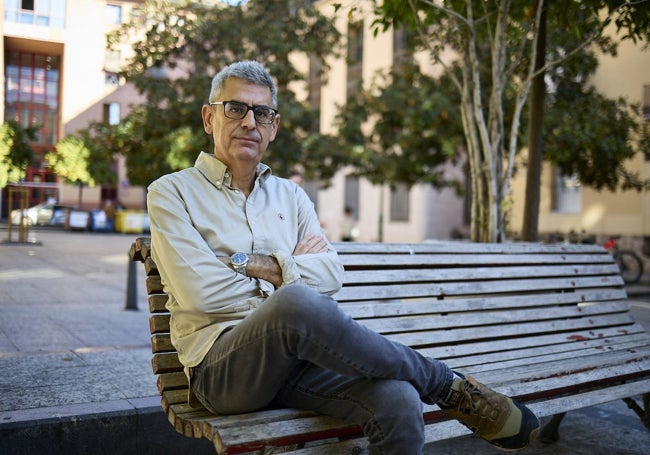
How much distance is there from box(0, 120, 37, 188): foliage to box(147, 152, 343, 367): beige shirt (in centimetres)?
278

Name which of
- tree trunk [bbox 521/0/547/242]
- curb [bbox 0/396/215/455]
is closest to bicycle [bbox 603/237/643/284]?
tree trunk [bbox 521/0/547/242]

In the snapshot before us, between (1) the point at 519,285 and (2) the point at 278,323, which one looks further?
(1) the point at 519,285

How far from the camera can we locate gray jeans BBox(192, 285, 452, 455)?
7.89 ft

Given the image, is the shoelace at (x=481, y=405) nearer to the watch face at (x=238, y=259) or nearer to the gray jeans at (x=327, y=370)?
the gray jeans at (x=327, y=370)

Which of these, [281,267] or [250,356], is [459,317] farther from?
[250,356]

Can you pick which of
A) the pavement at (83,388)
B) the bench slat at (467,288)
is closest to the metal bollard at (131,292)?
the pavement at (83,388)

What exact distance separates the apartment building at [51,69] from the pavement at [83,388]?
68 centimetres

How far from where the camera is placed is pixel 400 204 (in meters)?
29.6

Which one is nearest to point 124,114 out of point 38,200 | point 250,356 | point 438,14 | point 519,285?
point 38,200

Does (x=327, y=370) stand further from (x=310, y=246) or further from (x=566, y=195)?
(x=566, y=195)

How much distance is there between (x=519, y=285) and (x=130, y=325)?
13.9ft

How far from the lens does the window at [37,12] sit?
17.3 ft

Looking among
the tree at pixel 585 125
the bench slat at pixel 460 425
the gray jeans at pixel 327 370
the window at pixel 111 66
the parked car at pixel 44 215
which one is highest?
the tree at pixel 585 125

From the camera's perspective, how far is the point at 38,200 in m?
5.50
